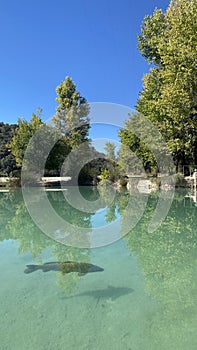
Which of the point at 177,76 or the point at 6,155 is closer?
the point at 177,76

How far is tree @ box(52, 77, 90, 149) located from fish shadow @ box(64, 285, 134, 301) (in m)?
21.5

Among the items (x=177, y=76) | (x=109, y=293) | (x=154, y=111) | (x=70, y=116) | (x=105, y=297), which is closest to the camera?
(x=105, y=297)

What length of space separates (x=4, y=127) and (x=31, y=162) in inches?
941

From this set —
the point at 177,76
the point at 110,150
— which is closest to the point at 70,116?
the point at 110,150

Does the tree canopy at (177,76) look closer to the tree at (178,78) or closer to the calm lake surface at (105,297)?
the tree at (178,78)

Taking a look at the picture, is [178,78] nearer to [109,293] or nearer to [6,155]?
[109,293]

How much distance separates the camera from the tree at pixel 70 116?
24797mm

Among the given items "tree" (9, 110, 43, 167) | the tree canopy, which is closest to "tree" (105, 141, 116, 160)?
"tree" (9, 110, 43, 167)

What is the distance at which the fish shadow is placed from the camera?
3.54 meters

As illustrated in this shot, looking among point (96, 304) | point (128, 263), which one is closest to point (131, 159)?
point (128, 263)

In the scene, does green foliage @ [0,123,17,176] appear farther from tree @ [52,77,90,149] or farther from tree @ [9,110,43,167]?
tree @ [52,77,90,149]

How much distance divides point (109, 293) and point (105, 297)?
0.14 m

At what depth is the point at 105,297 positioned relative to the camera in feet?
11.5

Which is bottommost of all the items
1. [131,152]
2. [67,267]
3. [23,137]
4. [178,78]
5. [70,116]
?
[67,267]
